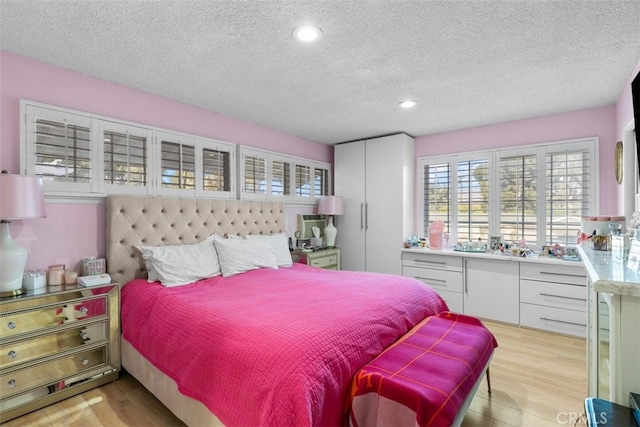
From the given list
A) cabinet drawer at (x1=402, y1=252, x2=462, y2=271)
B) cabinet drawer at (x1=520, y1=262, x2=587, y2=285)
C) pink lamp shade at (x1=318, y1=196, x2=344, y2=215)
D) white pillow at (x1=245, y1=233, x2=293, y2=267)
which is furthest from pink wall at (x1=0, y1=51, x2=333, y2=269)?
cabinet drawer at (x1=520, y1=262, x2=587, y2=285)

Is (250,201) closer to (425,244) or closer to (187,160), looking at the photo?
(187,160)

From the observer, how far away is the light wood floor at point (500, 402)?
6.27 ft

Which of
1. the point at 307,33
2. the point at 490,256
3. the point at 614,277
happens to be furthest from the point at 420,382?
the point at 490,256

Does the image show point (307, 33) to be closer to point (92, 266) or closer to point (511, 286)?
point (92, 266)

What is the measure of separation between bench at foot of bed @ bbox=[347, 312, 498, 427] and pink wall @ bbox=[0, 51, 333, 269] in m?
2.43

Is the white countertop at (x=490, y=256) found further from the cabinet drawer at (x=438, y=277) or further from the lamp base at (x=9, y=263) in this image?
the lamp base at (x=9, y=263)

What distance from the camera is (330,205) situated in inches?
178

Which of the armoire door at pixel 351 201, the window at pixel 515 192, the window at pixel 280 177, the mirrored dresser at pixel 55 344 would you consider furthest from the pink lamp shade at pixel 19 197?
the window at pixel 515 192

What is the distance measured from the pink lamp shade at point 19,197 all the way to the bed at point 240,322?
540 mm

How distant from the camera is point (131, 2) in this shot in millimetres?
1645

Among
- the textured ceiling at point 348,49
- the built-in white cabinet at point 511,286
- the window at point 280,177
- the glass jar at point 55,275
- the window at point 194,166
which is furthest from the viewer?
the window at point 280,177

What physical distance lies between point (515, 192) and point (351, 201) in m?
2.13

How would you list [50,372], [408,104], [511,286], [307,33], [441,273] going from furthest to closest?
[441,273] → [511,286] → [408,104] → [50,372] → [307,33]

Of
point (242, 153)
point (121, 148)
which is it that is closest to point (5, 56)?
point (121, 148)
